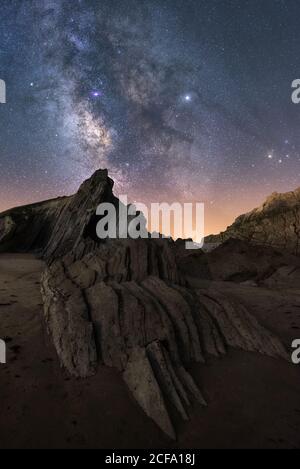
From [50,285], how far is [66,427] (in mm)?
4997

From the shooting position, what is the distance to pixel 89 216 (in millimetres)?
17484

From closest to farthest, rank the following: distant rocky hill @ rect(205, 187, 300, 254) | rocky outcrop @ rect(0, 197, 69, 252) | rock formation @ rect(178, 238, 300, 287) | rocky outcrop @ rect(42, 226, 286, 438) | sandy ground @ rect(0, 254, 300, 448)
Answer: sandy ground @ rect(0, 254, 300, 448)
rocky outcrop @ rect(42, 226, 286, 438)
rock formation @ rect(178, 238, 300, 287)
rocky outcrop @ rect(0, 197, 69, 252)
distant rocky hill @ rect(205, 187, 300, 254)

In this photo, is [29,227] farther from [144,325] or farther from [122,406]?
[122,406]

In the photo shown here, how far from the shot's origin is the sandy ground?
401 centimetres

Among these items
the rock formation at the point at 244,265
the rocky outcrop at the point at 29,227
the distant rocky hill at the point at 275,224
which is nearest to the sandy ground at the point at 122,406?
the rock formation at the point at 244,265

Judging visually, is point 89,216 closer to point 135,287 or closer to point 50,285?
point 50,285

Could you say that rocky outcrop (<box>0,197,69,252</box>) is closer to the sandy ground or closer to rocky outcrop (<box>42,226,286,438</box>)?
rocky outcrop (<box>42,226,286,438</box>)

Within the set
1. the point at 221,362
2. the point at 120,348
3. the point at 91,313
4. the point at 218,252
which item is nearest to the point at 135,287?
the point at 91,313

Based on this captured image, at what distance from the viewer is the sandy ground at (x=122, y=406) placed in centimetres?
401

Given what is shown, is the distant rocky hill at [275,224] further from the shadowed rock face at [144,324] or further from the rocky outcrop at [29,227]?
the shadowed rock face at [144,324]

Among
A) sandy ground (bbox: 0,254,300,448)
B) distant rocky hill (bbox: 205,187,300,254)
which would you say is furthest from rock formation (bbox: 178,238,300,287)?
distant rocky hill (bbox: 205,187,300,254)

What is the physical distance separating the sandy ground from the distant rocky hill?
32.0 meters

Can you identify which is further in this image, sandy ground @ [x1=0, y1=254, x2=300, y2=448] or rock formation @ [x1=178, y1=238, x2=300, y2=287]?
rock formation @ [x1=178, y1=238, x2=300, y2=287]
